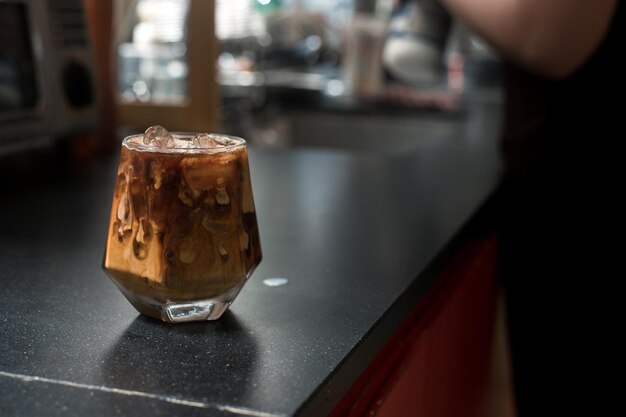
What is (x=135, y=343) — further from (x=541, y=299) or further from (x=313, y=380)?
(x=541, y=299)

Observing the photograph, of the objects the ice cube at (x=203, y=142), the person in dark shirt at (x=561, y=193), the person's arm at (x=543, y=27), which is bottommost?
the person in dark shirt at (x=561, y=193)

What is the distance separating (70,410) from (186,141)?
0.81 feet

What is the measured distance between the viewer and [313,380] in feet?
1.59

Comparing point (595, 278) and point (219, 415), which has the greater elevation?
point (219, 415)

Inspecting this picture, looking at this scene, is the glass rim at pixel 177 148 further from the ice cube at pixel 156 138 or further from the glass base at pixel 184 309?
the glass base at pixel 184 309

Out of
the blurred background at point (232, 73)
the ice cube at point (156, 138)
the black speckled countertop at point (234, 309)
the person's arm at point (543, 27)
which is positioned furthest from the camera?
the blurred background at point (232, 73)

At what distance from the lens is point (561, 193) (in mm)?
1287

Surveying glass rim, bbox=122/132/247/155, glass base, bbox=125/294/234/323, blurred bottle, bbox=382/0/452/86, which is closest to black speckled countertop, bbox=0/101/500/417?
glass base, bbox=125/294/234/323

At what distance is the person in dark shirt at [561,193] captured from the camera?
104cm

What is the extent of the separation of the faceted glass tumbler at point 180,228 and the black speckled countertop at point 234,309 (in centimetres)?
3

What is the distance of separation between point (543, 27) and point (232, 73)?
1862 mm

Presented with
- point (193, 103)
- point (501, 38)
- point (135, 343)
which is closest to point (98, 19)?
point (193, 103)

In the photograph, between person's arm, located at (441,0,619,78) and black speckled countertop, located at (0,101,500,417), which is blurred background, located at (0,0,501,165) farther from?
person's arm, located at (441,0,619,78)

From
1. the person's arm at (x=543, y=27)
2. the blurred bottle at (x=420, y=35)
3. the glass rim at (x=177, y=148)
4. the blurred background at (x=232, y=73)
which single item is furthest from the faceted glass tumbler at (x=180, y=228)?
the blurred bottle at (x=420, y=35)
